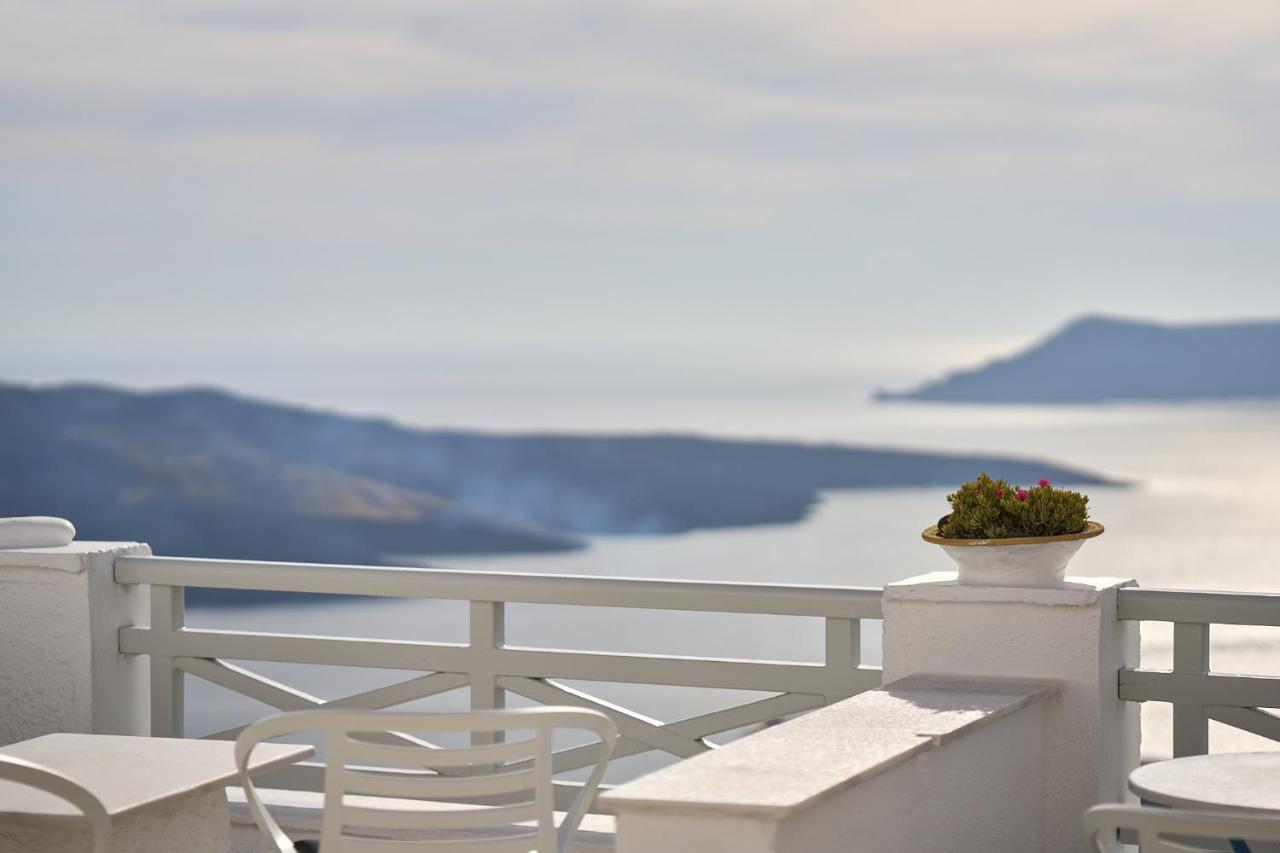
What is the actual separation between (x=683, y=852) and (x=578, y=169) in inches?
763

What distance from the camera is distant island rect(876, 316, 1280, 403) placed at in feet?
50.9

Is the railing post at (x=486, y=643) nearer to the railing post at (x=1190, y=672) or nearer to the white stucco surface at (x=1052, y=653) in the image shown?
the white stucco surface at (x=1052, y=653)

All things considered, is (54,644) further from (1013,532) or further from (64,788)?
(1013,532)

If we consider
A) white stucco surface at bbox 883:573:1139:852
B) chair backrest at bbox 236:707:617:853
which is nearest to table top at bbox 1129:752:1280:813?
white stucco surface at bbox 883:573:1139:852

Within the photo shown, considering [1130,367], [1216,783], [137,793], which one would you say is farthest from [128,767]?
[1130,367]

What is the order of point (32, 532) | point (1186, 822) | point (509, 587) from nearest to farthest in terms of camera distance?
1. point (1186, 822)
2. point (509, 587)
3. point (32, 532)

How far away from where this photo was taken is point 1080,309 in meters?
18.6

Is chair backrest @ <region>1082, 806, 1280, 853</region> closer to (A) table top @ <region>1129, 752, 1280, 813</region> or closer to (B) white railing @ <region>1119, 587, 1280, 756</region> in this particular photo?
(A) table top @ <region>1129, 752, 1280, 813</region>

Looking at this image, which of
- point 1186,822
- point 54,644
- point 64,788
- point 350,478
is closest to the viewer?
point 1186,822

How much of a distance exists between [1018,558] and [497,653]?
1.33 m

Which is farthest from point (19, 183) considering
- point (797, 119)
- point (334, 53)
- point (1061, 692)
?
point (1061, 692)

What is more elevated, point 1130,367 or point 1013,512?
point 1130,367

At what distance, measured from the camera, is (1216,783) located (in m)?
2.66

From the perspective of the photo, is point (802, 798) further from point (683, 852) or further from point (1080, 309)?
point (1080, 309)
